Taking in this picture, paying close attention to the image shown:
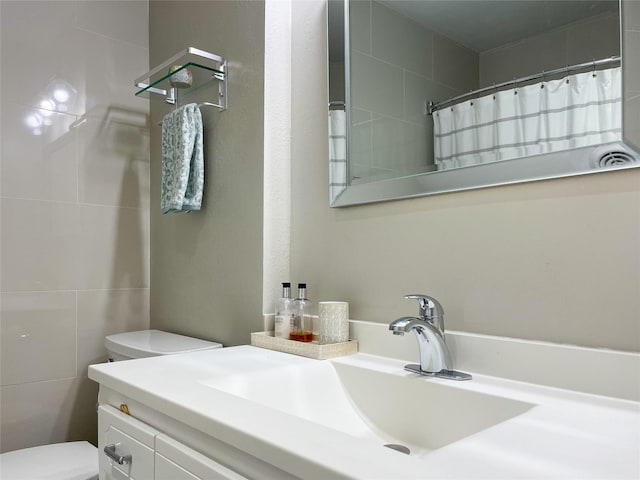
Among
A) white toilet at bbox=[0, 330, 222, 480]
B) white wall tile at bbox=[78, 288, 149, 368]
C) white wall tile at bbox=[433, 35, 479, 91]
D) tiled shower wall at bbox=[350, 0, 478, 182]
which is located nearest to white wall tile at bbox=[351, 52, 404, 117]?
tiled shower wall at bbox=[350, 0, 478, 182]

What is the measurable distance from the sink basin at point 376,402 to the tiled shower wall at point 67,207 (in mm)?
1101

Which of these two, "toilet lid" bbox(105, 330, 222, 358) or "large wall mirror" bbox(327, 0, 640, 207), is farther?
"toilet lid" bbox(105, 330, 222, 358)

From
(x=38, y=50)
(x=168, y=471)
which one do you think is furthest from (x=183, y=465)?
(x=38, y=50)

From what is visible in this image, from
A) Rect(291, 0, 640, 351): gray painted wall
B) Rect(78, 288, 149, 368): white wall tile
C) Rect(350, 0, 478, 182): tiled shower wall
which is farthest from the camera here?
Rect(78, 288, 149, 368): white wall tile

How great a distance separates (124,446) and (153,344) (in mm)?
635

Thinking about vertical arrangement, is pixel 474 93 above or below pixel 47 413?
above

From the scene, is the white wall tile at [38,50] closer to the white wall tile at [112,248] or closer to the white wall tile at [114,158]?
the white wall tile at [114,158]

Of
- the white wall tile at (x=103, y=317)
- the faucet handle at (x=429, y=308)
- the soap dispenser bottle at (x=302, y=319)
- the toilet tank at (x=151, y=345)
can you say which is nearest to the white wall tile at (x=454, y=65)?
the faucet handle at (x=429, y=308)

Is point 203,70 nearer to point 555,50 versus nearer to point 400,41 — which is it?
point 400,41

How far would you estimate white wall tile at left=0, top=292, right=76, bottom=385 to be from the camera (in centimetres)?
163

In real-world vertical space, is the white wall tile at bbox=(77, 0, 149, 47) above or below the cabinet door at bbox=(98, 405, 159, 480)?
above

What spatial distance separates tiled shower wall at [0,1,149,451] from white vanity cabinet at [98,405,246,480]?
33.2 inches

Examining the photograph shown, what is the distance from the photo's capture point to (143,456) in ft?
2.81

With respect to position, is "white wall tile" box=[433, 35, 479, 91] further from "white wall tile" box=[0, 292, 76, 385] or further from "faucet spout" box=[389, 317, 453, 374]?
"white wall tile" box=[0, 292, 76, 385]
